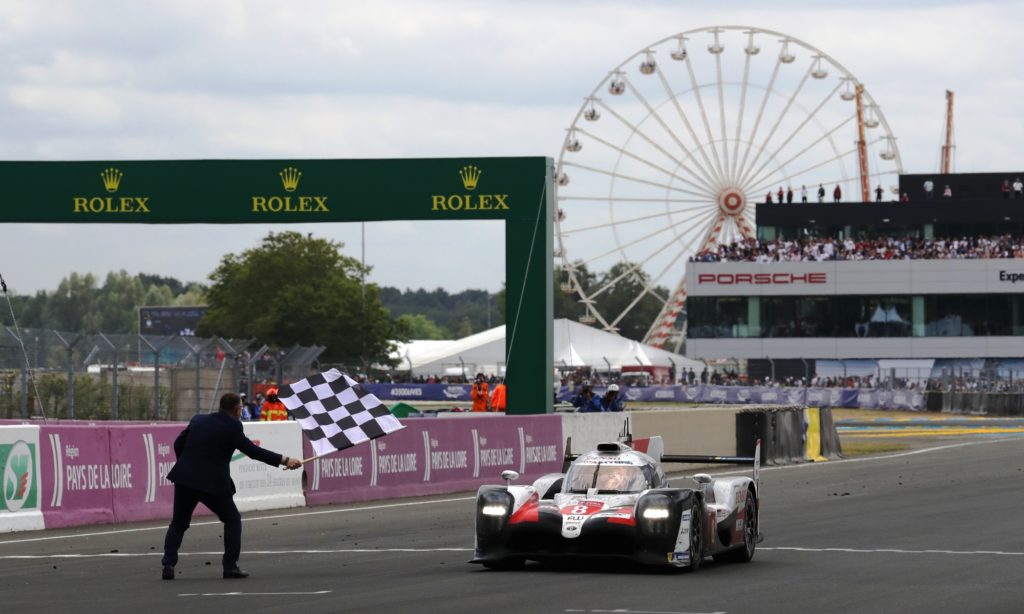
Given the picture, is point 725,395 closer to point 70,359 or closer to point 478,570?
point 70,359

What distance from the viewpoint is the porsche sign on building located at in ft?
260

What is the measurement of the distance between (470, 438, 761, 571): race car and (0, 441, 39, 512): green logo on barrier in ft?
19.9

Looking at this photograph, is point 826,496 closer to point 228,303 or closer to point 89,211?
point 89,211

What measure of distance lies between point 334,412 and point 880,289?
68.9 metres

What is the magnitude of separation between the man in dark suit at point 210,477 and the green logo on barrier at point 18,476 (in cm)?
495

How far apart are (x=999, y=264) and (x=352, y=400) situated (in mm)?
69287

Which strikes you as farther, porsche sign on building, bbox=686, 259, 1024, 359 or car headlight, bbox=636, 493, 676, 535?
porsche sign on building, bbox=686, 259, 1024, 359

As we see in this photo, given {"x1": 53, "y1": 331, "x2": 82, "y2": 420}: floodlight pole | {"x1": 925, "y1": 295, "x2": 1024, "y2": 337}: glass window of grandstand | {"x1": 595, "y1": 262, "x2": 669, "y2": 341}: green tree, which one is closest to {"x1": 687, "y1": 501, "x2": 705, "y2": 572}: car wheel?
{"x1": 53, "y1": 331, "x2": 82, "y2": 420}: floodlight pole

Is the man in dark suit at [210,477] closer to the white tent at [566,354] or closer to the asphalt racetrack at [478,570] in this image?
the asphalt racetrack at [478,570]

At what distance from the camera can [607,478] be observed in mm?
12367

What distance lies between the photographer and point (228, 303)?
95.1 metres

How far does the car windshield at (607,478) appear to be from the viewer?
40.4 feet

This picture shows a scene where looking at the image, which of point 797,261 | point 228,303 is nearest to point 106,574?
point 797,261

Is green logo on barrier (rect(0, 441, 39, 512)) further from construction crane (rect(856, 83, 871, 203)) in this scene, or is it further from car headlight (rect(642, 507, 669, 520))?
construction crane (rect(856, 83, 871, 203))
